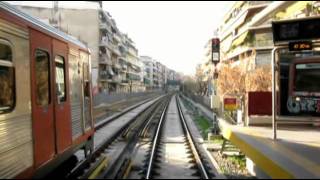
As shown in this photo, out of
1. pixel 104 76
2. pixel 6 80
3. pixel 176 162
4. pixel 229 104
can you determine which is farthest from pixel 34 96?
pixel 104 76

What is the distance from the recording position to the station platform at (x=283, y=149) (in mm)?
7805

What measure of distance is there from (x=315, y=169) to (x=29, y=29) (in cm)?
499

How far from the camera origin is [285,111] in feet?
50.6

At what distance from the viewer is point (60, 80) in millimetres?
10320

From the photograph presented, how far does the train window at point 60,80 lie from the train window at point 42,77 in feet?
2.16

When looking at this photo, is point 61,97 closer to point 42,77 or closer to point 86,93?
point 42,77

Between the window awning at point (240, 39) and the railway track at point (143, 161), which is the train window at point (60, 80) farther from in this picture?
the window awning at point (240, 39)

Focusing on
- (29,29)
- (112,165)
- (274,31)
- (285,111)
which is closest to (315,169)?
(274,31)

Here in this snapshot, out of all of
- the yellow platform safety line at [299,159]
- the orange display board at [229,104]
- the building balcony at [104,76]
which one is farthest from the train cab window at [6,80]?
the building balcony at [104,76]

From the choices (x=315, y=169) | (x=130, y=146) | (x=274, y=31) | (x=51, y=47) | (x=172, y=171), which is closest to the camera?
(x=315, y=169)

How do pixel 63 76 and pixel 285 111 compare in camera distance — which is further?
pixel 285 111

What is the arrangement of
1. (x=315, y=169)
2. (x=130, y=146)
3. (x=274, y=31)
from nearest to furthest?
1. (x=315, y=169)
2. (x=274, y=31)
3. (x=130, y=146)

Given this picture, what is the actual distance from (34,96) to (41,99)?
1.60 ft

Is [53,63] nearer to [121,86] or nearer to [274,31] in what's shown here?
[274,31]
